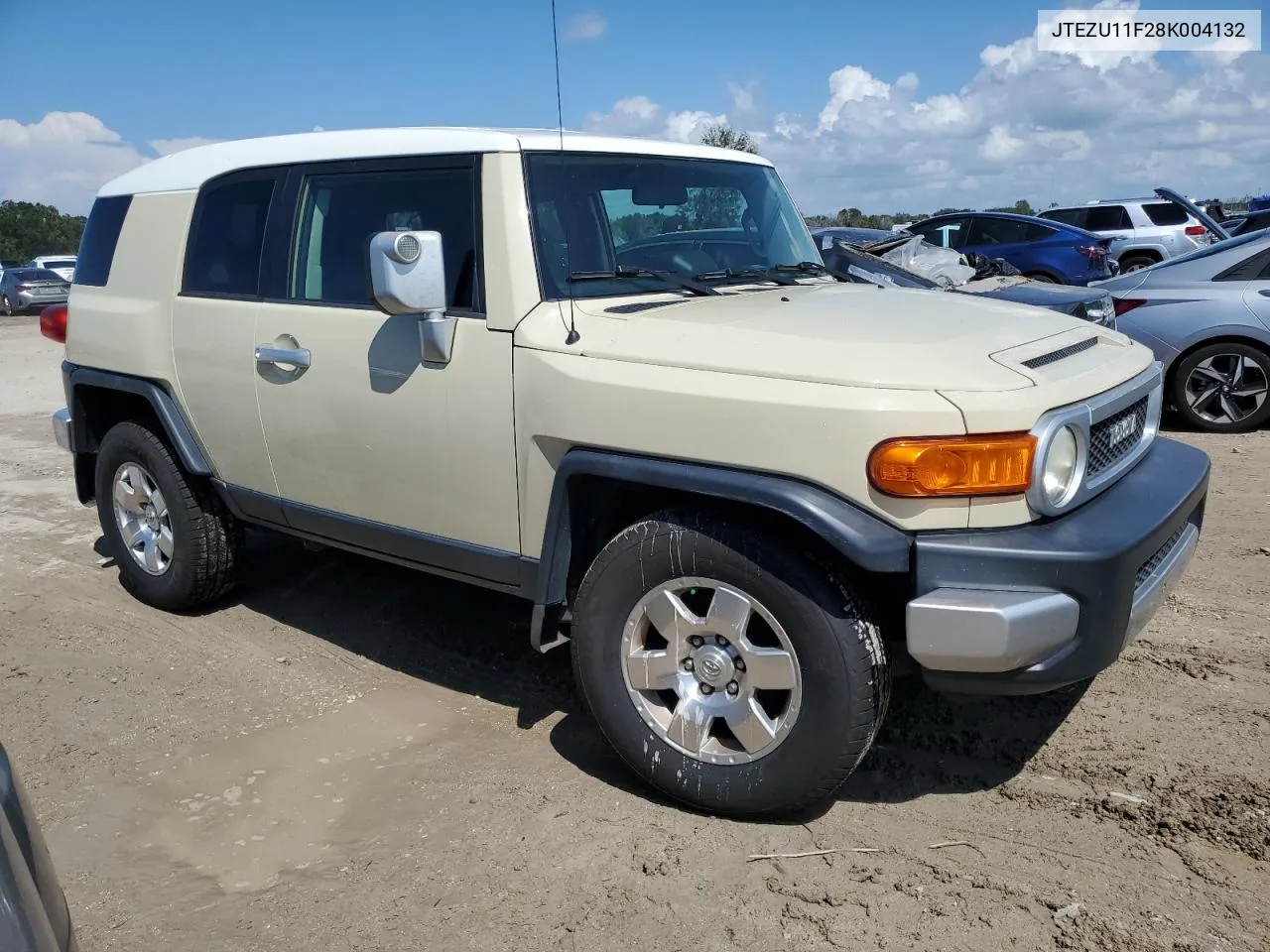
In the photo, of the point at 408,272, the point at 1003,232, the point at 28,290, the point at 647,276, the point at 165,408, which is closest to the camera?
the point at 408,272

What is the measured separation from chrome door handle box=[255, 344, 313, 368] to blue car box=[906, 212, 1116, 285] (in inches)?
455

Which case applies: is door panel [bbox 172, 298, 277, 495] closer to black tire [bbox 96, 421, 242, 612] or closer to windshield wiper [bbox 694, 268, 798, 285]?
black tire [bbox 96, 421, 242, 612]

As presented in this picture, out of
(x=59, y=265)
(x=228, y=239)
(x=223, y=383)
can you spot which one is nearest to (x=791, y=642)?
(x=223, y=383)

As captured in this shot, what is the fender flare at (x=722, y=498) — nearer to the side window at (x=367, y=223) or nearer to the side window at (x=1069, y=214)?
the side window at (x=367, y=223)

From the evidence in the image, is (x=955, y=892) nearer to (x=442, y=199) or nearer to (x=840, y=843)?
(x=840, y=843)

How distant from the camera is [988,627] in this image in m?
2.52

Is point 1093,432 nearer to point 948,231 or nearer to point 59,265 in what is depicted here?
point 948,231

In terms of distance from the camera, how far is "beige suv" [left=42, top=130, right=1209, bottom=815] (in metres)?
2.61

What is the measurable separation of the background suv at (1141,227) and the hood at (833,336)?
16.1m

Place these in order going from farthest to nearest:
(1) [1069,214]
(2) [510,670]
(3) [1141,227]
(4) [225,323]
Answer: (1) [1069,214], (3) [1141,227], (2) [510,670], (4) [225,323]

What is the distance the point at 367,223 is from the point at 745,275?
54.0 inches

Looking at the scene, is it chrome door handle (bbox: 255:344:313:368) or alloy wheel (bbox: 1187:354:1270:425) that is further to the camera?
alloy wheel (bbox: 1187:354:1270:425)

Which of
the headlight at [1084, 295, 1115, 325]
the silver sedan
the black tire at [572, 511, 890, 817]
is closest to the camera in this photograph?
the black tire at [572, 511, 890, 817]

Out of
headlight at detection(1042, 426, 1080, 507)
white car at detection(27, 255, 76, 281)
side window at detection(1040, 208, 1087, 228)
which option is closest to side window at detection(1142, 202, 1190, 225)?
side window at detection(1040, 208, 1087, 228)
